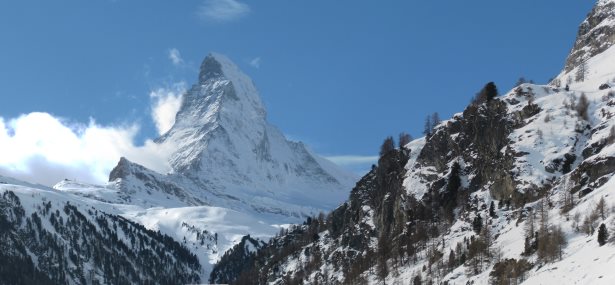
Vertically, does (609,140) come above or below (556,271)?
above

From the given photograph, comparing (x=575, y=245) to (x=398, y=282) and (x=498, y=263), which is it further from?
(x=398, y=282)

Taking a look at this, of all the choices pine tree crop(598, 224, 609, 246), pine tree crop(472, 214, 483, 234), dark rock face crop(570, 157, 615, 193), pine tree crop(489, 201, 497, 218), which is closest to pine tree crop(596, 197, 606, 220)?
pine tree crop(598, 224, 609, 246)

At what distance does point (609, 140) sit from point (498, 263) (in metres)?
49.7

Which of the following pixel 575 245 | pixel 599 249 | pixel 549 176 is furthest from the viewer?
pixel 549 176

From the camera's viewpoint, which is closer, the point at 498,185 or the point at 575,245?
the point at 575,245

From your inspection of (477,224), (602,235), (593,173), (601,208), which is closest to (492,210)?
(477,224)

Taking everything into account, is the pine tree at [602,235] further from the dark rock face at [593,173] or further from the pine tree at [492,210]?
the pine tree at [492,210]

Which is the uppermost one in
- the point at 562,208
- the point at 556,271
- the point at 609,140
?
the point at 609,140

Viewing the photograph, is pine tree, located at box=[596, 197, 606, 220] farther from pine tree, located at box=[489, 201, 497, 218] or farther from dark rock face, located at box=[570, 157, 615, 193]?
pine tree, located at box=[489, 201, 497, 218]

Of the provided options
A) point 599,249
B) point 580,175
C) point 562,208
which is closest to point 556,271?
point 599,249

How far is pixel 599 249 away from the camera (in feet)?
420

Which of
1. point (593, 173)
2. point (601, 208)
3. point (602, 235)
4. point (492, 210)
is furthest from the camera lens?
point (492, 210)

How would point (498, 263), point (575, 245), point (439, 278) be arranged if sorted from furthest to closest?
point (439, 278) → point (498, 263) → point (575, 245)

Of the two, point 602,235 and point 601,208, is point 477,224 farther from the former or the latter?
point 602,235
